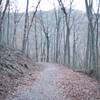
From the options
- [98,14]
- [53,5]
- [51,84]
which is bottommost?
[51,84]

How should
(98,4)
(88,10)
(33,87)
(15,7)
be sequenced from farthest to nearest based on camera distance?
(15,7) → (98,4) → (88,10) → (33,87)

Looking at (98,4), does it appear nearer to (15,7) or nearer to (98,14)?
(98,14)

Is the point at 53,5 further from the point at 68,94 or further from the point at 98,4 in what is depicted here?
the point at 68,94

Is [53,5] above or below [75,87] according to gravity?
above

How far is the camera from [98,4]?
22.8 meters

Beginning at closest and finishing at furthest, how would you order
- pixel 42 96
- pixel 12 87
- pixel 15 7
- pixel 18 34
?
pixel 42 96 → pixel 12 87 → pixel 15 7 → pixel 18 34

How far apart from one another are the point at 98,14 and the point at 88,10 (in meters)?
5.99

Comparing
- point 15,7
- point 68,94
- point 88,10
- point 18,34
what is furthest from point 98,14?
point 18,34

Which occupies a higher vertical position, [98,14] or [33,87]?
[98,14]

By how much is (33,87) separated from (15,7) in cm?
3330

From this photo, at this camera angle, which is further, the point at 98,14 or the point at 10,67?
the point at 98,14

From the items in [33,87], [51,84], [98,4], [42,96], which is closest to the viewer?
[42,96]

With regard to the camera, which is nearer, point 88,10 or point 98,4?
point 88,10

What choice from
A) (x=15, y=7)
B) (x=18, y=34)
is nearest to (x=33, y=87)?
(x=15, y=7)
